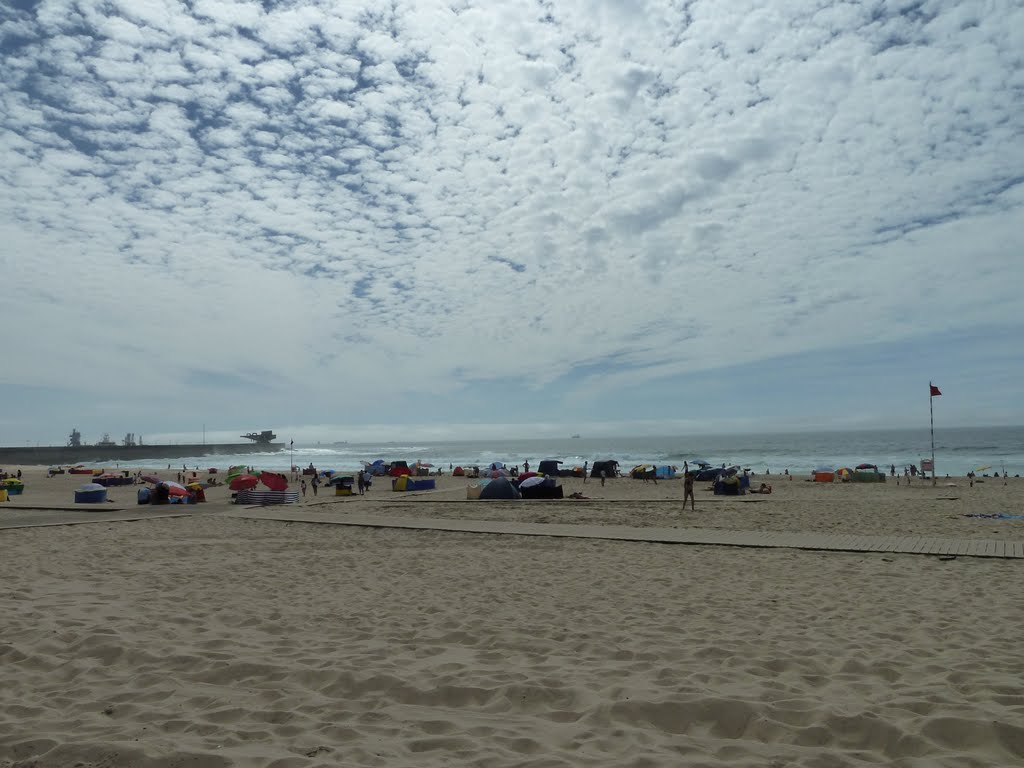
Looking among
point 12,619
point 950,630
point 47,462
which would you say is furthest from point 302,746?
point 47,462

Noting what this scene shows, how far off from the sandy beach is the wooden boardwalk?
0.88 m

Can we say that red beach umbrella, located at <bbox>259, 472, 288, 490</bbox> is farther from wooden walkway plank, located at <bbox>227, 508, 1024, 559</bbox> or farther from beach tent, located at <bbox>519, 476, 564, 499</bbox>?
beach tent, located at <bbox>519, 476, 564, 499</bbox>

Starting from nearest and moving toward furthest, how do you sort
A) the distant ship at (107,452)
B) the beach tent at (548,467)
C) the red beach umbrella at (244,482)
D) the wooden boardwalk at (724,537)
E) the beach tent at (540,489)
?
the wooden boardwalk at (724,537) < the beach tent at (540,489) < the red beach umbrella at (244,482) < the beach tent at (548,467) < the distant ship at (107,452)

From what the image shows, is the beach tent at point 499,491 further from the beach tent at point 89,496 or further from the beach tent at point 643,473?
the beach tent at point 643,473

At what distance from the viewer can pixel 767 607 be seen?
22.9 feet

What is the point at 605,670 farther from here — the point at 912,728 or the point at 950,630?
the point at 950,630

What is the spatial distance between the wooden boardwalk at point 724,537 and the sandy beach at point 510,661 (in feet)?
2.89

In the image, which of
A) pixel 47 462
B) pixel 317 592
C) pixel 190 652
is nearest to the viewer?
pixel 190 652

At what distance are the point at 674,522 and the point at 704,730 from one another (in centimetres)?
1327

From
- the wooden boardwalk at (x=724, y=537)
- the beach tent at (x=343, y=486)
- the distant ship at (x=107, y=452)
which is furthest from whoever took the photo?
the distant ship at (x=107, y=452)

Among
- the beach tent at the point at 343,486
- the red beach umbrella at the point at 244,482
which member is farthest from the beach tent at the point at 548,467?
the red beach umbrella at the point at 244,482

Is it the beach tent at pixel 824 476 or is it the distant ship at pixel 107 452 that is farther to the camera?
the distant ship at pixel 107 452

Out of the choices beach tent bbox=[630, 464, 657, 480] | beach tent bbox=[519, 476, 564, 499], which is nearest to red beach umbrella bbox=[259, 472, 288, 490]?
beach tent bbox=[519, 476, 564, 499]

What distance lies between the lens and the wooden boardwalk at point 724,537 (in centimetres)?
1077
